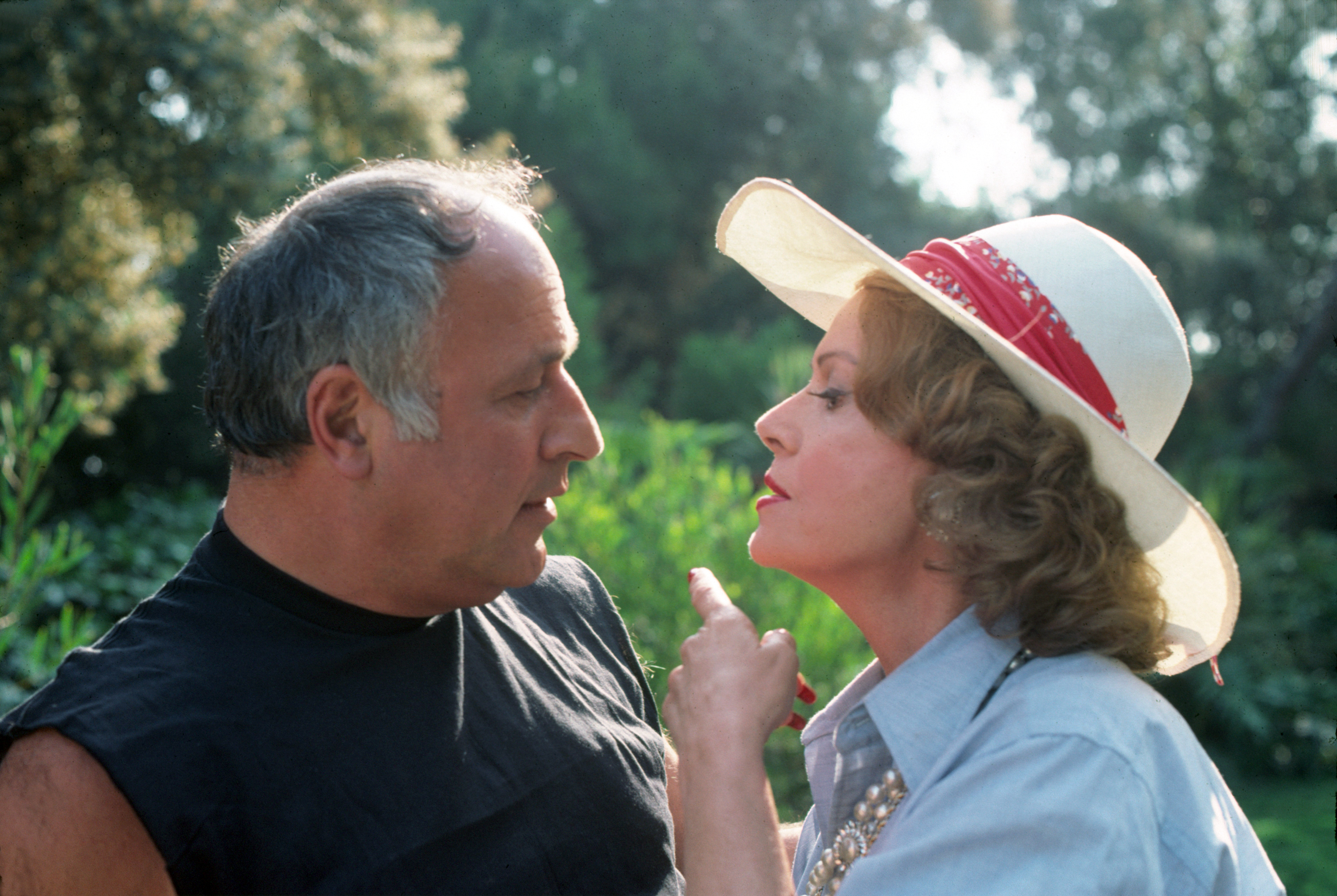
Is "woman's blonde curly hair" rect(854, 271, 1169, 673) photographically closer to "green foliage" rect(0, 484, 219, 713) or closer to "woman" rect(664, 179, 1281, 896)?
"woman" rect(664, 179, 1281, 896)

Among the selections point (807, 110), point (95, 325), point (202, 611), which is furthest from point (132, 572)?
point (807, 110)

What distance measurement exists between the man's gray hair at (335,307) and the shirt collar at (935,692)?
927 mm

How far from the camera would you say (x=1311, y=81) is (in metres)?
18.9

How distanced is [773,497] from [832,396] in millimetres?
227

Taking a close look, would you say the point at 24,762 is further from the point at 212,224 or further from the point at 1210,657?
the point at 212,224

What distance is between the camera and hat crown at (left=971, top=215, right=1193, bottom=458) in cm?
176

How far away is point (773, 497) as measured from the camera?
1945 millimetres

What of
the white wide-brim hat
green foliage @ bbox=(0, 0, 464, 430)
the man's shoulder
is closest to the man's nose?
the man's shoulder

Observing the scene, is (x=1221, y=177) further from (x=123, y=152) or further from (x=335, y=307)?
(x=335, y=307)

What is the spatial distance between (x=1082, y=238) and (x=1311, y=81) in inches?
844

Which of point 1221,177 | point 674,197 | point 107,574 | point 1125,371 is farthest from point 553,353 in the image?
point 1221,177

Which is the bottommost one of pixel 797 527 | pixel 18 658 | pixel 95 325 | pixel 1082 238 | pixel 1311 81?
pixel 18 658

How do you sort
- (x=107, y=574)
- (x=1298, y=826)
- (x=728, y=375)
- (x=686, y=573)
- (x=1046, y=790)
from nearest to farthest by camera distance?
1. (x=1046, y=790)
2. (x=686, y=573)
3. (x=1298, y=826)
4. (x=107, y=574)
5. (x=728, y=375)

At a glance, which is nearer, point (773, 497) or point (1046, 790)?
point (1046, 790)
